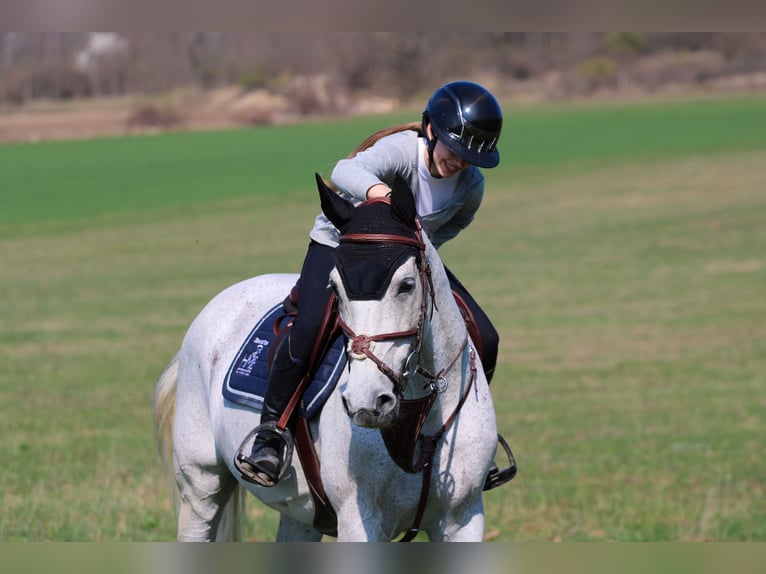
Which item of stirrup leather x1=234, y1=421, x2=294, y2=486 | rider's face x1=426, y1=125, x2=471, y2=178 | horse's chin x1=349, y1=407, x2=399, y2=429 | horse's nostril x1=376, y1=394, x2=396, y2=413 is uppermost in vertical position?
rider's face x1=426, y1=125, x2=471, y2=178

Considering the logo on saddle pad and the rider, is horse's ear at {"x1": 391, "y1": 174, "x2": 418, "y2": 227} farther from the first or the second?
the logo on saddle pad

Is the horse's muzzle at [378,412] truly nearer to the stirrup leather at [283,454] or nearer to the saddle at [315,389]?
the saddle at [315,389]

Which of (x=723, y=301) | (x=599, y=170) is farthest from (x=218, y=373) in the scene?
(x=599, y=170)

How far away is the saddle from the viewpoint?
3957 mm

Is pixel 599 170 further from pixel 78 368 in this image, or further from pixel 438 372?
pixel 438 372

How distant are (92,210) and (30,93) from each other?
651 centimetres

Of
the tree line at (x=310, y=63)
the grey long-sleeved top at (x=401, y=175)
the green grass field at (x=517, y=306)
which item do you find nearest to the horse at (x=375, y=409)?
the grey long-sleeved top at (x=401, y=175)

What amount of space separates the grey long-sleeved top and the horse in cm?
25

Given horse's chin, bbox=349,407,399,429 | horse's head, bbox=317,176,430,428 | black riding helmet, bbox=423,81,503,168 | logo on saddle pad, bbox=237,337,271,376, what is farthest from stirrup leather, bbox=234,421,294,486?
black riding helmet, bbox=423,81,503,168

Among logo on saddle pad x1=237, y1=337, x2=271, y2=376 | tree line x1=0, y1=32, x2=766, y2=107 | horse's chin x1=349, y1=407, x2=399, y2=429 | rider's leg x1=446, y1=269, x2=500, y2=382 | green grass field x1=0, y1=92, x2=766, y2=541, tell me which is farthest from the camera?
tree line x1=0, y1=32, x2=766, y2=107

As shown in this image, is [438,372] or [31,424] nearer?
[438,372]

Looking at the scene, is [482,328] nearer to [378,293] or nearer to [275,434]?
[275,434]

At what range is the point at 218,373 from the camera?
5.24 meters

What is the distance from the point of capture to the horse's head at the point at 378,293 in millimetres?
3238
